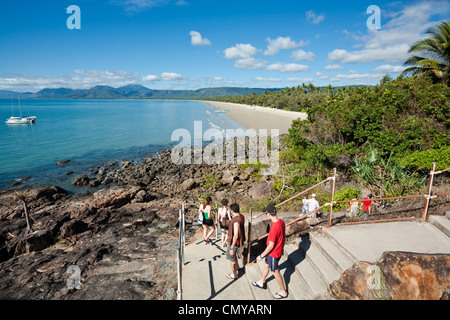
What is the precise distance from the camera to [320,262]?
513cm

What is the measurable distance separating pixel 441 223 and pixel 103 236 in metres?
11.3

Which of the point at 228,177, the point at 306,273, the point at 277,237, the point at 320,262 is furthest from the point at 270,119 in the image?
the point at 277,237

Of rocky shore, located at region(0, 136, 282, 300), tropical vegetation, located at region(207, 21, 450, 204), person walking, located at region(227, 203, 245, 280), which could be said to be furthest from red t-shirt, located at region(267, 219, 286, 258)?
tropical vegetation, located at region(207, 21, 450, 204)

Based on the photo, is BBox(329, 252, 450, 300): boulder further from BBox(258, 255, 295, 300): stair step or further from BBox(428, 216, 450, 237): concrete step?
BBox(428, 216, 450, 237): concrete step

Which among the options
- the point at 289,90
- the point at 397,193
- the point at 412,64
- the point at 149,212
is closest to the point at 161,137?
the point at 149,212

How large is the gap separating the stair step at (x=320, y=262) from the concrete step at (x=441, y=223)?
9.18 ft

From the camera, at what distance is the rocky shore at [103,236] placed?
666 centimetres

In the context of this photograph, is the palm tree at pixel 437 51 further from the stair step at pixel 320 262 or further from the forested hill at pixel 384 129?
the stair step at pixel 320 262

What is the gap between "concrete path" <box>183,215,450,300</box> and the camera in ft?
15.8

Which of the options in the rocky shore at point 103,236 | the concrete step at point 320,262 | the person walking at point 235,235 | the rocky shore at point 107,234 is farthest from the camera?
the rocky shore at point 103,236

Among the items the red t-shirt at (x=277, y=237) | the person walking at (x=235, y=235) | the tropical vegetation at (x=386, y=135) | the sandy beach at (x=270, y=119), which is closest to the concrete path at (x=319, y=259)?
the person walking at (x=235, y=235)
